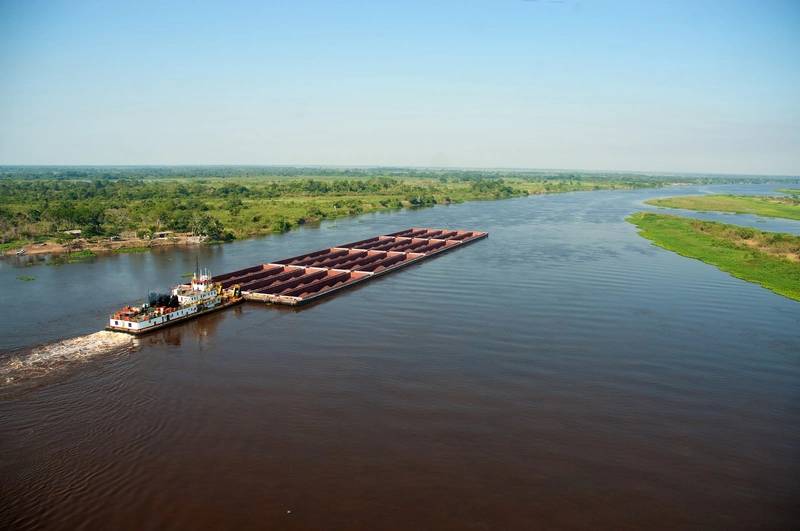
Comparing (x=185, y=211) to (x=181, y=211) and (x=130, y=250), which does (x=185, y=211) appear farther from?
(x=130, y=250)

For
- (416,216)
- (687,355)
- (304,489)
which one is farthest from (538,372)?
(416,216)

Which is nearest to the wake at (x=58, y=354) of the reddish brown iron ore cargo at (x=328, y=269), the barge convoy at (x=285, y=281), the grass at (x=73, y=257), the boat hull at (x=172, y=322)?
the boat hull at (x=172, y=322)

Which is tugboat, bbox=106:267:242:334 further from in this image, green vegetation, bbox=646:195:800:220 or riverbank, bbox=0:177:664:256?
green vegetation, bbox=646:195:800:220

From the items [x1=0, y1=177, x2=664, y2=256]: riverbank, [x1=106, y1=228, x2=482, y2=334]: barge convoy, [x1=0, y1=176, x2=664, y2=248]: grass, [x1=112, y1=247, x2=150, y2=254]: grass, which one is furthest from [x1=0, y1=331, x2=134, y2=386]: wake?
[x1=0, y1=176, x2=664, y2=248]: grass

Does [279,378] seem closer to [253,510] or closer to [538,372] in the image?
[253,510]

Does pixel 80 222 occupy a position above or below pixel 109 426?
above

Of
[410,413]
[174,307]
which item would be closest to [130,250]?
[174,307]
